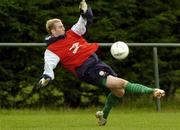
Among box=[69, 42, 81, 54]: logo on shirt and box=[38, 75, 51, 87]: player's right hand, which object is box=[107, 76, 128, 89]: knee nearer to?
box=[69, 42, 81, 54]: logo on shirt

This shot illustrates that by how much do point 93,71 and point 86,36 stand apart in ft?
17.2

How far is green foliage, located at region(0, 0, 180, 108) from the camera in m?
15.2

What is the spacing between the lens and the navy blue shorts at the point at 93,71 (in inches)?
412

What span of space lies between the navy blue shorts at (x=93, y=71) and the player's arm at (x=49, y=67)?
386 millimetres

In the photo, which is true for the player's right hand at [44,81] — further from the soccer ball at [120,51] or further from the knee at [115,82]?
the soccer ball at [120,51]

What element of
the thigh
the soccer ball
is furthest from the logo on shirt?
the soccer ball

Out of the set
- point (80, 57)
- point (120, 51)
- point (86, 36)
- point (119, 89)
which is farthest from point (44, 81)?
point (86, 36)

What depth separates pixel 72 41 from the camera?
10719 mm

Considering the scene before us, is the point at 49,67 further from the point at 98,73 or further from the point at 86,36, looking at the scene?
the point at 86,36

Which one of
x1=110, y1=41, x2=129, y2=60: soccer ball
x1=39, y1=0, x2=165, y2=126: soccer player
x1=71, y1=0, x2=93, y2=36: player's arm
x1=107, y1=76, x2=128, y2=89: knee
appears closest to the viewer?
x1=107, y1=76, x2=128, y2=89: knee

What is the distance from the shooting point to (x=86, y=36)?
15688 mm

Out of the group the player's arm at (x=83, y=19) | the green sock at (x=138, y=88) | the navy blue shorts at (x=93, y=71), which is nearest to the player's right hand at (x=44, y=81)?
the navy blue shorts at (x=93, y=71)

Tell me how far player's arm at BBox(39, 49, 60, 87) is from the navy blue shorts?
0.39 meters

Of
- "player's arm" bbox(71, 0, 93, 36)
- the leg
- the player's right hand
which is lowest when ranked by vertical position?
the leg
